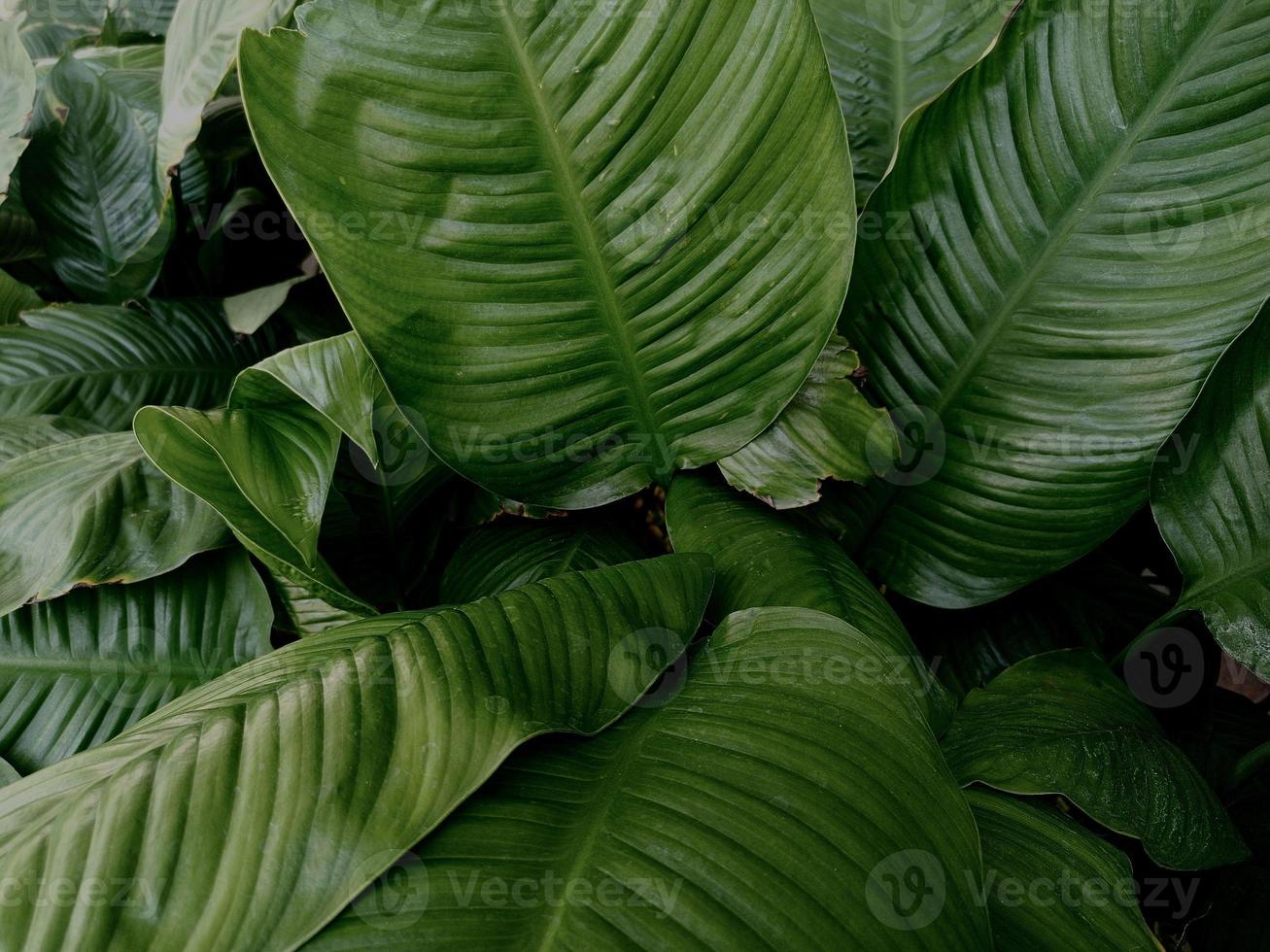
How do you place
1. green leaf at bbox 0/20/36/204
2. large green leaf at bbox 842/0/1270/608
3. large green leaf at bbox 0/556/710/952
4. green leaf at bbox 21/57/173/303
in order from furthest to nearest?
1. green leaf at bbox 21/57/173/303
2. green leaf at bbox 0/20/36/204
3. large green leaf at bbox 842/0/1270/608
4. large green leaf at bbox 0/556/710/952

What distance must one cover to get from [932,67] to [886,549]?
51 centimetres

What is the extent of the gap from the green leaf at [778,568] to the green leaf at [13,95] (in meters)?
0.78

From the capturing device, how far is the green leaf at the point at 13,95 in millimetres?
916

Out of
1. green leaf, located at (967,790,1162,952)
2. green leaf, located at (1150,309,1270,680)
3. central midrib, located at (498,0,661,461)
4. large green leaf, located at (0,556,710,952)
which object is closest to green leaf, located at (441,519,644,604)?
central midrib, located at (498,0,661,461)

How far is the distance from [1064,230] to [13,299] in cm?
126

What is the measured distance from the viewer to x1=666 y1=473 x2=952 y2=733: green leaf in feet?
2.21

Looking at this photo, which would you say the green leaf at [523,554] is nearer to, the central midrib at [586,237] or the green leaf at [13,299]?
the central midrib at [586,237]

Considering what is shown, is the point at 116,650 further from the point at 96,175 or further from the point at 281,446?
the point at 96,175

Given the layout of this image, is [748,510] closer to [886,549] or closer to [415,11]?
[886,549]

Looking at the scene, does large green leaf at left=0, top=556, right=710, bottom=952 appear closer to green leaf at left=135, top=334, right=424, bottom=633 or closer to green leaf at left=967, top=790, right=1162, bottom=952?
green leaf at left=135, top=334, right=424, bottom=633

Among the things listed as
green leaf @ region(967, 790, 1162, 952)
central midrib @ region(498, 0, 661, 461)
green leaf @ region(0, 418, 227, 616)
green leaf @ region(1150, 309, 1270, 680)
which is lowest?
green leaf @ region(967, 790, 1162, 952)

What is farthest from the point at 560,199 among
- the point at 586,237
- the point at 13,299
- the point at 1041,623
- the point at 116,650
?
the point at 13,299

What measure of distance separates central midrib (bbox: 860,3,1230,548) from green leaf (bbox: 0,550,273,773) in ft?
2.01

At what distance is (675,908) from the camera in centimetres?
41
